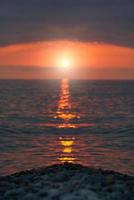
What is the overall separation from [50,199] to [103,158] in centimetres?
2007

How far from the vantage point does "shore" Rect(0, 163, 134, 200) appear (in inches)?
420

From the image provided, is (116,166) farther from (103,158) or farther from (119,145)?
(119,145)

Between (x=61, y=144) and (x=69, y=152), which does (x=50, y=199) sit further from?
(x=61, y=144)

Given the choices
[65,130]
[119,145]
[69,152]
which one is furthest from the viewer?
[65,130]

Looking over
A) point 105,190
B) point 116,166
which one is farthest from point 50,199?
point 116,166

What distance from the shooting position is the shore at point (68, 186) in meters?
10.7

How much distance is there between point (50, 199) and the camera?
34.6 feet

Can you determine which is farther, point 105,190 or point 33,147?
point 33,147

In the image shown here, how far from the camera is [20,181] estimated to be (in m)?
11.9

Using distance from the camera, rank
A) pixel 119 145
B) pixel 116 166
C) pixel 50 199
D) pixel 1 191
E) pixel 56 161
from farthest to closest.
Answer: pixel 119 145 → pixel 56 161 → pixel 116 166 → pixel 1 191 → pixel 50 199

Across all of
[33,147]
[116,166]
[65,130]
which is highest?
[65,130]

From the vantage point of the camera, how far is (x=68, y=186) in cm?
1109

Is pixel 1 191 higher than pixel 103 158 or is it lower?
lower

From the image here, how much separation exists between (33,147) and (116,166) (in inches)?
377
